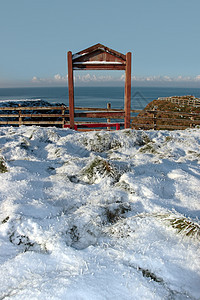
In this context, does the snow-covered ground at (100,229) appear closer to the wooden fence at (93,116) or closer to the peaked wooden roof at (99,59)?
the wooden fence at (93,116)

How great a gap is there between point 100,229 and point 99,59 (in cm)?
700

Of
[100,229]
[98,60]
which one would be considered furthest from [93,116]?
[100,229]

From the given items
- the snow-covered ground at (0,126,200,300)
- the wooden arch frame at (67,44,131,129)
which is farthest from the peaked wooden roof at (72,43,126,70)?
the snow-covered ground at (0,126,200,300)

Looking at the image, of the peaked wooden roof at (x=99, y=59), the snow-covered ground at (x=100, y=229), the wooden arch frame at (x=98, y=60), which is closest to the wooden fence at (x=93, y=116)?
the wooden arch frame at (x=98, y=60)

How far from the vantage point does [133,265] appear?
74.1 inches

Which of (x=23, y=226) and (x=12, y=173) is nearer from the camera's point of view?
(x=23, y=226)

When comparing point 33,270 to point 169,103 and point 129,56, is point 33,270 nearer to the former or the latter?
point 129,56

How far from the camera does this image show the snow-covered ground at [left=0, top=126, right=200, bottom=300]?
168cm

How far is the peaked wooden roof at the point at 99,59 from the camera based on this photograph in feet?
25.7

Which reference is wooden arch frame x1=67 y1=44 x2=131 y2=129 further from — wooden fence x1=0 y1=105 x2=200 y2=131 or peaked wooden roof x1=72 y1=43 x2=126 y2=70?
wooden fence x1=0 y1=105 x2=200 y2=131

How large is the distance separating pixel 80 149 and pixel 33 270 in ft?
13.7

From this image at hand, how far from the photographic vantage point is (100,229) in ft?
8.22

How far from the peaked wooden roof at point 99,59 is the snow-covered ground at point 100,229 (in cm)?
473

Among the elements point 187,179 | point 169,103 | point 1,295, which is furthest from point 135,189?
point 169,103
